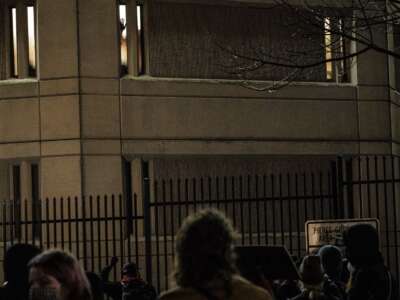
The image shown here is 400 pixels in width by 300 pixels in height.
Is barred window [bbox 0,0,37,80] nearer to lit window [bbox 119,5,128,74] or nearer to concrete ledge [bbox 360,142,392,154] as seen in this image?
lit window [bbox 119,5,128,74]

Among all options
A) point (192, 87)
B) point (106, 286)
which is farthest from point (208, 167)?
point (106, 286)

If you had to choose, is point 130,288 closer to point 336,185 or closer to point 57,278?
point 336,185

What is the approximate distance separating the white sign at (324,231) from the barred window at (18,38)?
1142cm

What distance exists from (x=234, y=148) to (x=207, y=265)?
20753mm

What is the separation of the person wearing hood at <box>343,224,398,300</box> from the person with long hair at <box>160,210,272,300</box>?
3.85 meters

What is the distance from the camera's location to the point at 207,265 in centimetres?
648

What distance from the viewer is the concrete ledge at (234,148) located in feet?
86.4

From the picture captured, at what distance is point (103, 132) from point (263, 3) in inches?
173

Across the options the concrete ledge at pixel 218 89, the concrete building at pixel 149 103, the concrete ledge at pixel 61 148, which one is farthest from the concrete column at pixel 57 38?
the concrete ledge at pixel 61 148

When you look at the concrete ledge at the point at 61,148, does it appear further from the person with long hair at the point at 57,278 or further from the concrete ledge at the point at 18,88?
the person with long hair at the point at 57,278

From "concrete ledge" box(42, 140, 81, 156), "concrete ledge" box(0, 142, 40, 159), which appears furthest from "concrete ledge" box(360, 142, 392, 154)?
"concrete ledge" box(0, 142, 40, 159)

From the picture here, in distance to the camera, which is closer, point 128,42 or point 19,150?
point 19,150

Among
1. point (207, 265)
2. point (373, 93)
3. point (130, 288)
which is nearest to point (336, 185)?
point (130, 288)

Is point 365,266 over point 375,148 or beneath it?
beneath
